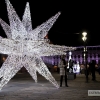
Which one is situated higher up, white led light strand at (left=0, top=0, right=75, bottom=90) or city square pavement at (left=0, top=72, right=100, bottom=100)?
white led light strand at (left=0, top=0, right=75, bottom=90)

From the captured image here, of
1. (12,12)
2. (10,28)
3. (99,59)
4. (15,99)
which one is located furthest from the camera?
(99,59)

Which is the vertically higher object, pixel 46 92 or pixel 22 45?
pixel 22 45

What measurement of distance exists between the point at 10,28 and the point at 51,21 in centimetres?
228

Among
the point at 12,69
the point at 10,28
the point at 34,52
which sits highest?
the point at 10,28

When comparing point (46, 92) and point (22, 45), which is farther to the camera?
point (22, 45)

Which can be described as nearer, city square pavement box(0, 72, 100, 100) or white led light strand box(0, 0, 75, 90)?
city square pavement box(0, 72, 100, 100)

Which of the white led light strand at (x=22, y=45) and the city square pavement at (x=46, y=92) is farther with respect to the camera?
the white led light strand at (x=22, y=45)

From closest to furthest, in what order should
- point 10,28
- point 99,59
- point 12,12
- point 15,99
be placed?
point 15,99 → point 12,12 → point 10,28 → point 99,59

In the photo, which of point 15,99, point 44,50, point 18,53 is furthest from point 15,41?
point 15,99

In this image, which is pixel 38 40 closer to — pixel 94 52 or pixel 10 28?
pixel 10 28

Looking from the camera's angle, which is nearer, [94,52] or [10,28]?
[10,28]

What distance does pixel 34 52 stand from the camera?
14.8 m

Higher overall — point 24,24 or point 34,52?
point 24,24

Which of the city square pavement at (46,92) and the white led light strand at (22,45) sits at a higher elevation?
the white led light strand at (22,45)
